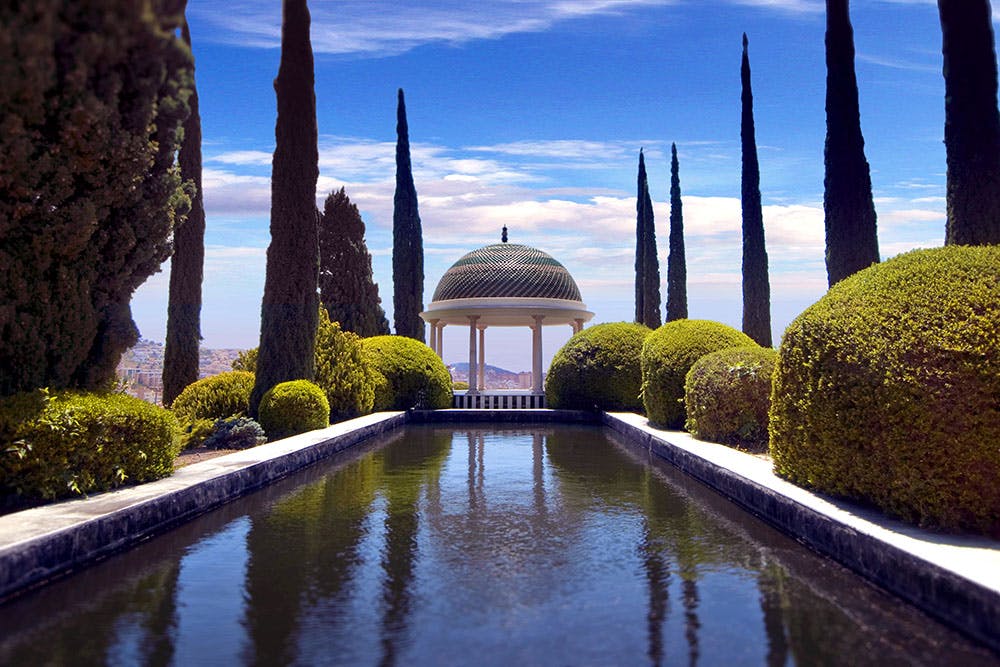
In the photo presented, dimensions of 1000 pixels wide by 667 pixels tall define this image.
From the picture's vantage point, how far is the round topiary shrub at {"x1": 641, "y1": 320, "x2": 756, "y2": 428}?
18.1 m

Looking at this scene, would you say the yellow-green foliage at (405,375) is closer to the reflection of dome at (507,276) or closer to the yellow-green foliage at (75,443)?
the reflection of dome at (507,276)

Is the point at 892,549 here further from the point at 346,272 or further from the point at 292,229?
the point at 346,272

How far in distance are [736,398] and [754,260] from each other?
12672mm

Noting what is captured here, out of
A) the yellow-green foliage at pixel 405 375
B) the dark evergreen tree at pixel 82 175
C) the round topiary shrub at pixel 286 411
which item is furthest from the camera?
the yellow-green foliage at pixel 405 375

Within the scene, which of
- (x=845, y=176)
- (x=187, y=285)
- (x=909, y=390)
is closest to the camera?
(x=909, y=390)

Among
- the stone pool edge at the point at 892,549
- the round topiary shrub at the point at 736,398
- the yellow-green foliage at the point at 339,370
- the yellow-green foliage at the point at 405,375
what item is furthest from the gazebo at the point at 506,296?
the stone pool edge at the point at 892,549

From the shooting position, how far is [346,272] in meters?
29.4

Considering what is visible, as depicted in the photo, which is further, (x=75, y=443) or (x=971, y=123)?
(x=971, y=123)

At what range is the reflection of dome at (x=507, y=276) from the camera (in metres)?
33.9

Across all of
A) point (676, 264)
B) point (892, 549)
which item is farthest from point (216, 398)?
point (676, 264)

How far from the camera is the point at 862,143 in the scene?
57.6 feet

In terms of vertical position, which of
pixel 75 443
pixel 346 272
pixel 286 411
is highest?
pixel 346 272

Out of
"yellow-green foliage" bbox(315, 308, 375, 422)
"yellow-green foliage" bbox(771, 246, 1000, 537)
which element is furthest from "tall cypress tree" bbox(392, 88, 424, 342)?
"yellow-green foliage" bbox(771, 246, 1000, 537)

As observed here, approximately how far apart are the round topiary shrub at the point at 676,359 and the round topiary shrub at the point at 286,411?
8.09 meters
